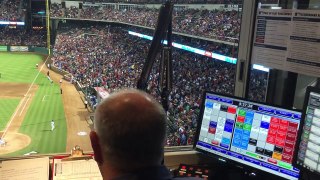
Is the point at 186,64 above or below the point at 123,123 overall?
below

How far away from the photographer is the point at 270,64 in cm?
200

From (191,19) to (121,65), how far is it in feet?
12.7

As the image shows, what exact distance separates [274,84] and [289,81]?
4.2 inches

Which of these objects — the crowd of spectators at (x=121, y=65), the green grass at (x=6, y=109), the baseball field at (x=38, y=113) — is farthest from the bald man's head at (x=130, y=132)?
the green grass at (x=6, y=109)

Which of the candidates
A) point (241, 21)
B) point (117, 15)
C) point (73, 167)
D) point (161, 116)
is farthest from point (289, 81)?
point (117, 15)

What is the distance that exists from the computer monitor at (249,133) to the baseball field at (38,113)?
9.77 feet

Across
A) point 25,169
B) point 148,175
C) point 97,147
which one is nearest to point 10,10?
point 25,169

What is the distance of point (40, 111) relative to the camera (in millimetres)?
10477

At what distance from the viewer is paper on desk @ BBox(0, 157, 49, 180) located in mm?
1609

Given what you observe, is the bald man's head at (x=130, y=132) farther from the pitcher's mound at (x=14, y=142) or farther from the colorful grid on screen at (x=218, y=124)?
the pitcher's mound at (x=14, y=142)

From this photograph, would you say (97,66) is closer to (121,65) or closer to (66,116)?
(121,65)

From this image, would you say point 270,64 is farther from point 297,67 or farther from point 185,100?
point 185,100

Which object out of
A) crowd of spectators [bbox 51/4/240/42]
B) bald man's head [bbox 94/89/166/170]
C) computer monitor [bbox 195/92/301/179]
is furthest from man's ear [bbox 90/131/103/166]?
crowd of spectators [bbox 51/4/240/42]

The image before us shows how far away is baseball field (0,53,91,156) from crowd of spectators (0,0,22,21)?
577 centimetres
